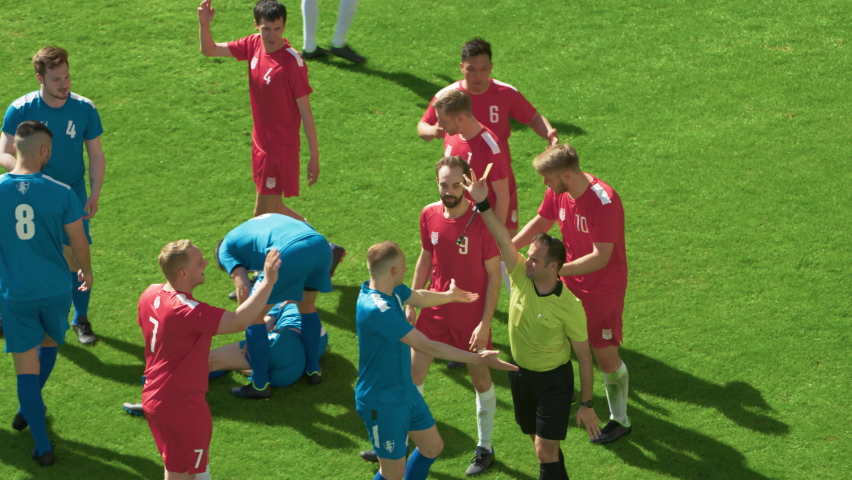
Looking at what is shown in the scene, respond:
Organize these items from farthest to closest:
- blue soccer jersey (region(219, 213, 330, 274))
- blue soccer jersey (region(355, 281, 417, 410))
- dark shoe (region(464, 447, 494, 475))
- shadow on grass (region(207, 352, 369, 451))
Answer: shadow on grass (region(207, 352, 369, 451)) < blue soccer jersey (region(219, 213, 330, 274)) < dark shoe (region(464, 447, 494, 475)) < blue soccer jersey (region(355, 281, 417, 410))

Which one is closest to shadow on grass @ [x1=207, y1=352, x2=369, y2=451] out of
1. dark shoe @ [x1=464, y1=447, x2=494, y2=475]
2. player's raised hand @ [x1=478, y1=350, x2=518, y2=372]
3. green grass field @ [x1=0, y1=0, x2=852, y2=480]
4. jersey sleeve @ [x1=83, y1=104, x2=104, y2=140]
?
green grass field @ [x1=0, y1=0, x2=852, y2=480]

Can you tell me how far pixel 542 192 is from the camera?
396 inches

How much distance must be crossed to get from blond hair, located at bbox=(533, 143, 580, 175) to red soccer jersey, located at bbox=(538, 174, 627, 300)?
0.82 feet

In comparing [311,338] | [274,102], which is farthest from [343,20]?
[311,338]

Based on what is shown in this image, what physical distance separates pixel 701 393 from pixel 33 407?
200 inches

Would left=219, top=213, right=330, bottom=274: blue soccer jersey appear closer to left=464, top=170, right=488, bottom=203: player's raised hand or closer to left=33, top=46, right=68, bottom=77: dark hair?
left=464, top=170, right=488, bottom=203: player's raised hand

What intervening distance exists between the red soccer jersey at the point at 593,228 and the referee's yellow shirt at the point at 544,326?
A: 0.78 m

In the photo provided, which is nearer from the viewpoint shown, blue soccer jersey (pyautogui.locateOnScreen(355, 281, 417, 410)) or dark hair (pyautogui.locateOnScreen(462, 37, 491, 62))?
blue soccer jersey (pyautogui.locateOnScreen(355, 281, 417, 410))

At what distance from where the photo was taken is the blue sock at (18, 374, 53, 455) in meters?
6.47

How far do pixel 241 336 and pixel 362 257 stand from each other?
1.65 m

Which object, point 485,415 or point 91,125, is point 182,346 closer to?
point 485,415

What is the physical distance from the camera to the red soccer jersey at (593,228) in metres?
6.34

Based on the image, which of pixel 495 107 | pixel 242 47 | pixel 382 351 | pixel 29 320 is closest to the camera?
pixel 382 351

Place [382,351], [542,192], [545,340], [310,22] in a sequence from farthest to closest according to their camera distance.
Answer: [310,22] < [542,192] < [545,340] < [382,351]
